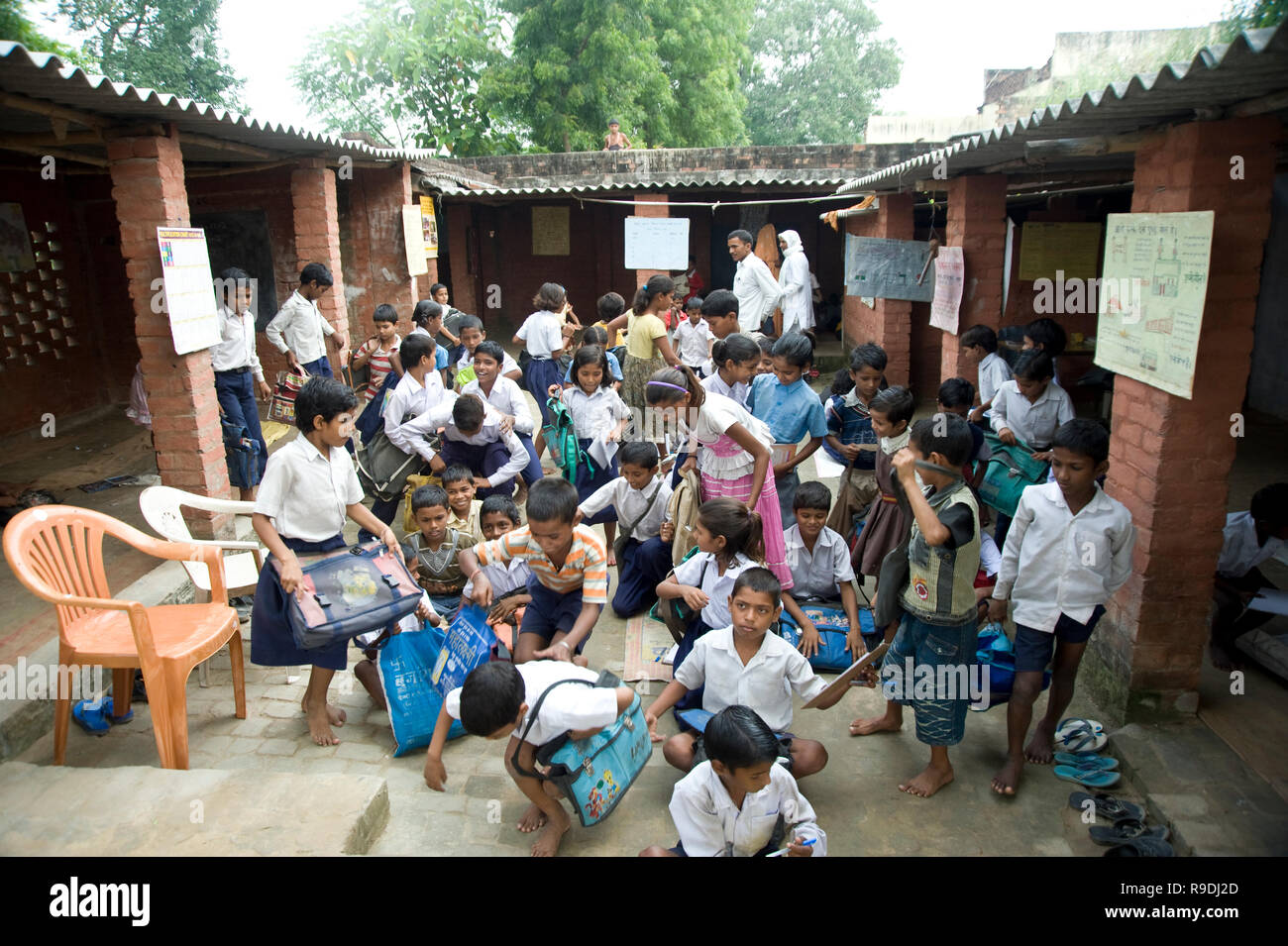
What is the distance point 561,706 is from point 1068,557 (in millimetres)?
2138

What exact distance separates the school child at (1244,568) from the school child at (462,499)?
390 cm

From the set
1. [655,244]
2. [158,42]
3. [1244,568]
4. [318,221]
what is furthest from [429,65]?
[1244,568]

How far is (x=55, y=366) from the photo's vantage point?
9.19m

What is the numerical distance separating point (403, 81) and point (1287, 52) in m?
24.0

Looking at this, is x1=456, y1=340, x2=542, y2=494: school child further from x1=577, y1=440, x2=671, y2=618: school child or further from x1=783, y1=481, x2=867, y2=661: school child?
x1=783, y1=481, x2=867, y2=661: school child

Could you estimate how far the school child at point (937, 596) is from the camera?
11.3 ft

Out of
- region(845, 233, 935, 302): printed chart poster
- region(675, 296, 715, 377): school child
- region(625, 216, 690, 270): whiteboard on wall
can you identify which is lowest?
region(675, 296, 715, 377): school child

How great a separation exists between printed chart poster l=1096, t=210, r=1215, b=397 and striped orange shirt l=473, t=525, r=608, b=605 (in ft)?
8.38

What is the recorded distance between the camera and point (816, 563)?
4695 millimetres

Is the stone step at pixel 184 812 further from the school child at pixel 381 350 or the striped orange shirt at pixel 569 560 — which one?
the school child at pixel 381 350

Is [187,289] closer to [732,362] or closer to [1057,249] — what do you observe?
[732,362]

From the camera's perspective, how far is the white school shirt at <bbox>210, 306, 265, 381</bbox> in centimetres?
625

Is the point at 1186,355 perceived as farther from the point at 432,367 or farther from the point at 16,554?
the point at 16,554

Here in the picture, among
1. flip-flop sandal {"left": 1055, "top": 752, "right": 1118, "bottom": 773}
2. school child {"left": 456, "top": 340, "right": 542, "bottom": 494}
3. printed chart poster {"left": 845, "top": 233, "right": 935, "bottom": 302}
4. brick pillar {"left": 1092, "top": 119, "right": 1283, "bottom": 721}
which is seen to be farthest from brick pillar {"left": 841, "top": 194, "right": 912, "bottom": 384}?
flip-flop sandal {"left": 1055, "top": 752, "right": 1118, "bottom": 773}
